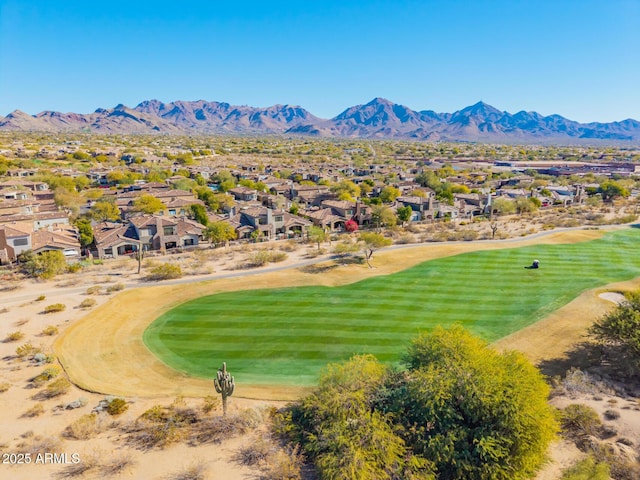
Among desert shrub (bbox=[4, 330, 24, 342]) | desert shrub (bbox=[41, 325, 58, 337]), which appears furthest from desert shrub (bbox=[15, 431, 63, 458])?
desert shrub (bbox=[4, 330, 24, 342])

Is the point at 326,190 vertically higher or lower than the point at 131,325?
higher

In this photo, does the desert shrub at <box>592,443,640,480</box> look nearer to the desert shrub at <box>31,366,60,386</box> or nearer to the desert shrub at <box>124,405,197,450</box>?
the desert shrub at <box>124,405,197,450</box>

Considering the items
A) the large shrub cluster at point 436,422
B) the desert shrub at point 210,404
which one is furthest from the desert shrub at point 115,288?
the large shrub cluster at point 436,422

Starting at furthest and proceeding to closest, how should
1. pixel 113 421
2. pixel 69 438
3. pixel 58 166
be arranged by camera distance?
1. pixel 58 166
2. pixel 113 421
3. pixel 69 438

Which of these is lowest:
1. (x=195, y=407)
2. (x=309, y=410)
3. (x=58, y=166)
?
(x=195, y=407)

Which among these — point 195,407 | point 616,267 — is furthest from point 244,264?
point 616,267

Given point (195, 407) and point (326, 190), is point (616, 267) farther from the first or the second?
point (326, 190)

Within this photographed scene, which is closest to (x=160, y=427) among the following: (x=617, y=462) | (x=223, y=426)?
(x=223, y=426)
